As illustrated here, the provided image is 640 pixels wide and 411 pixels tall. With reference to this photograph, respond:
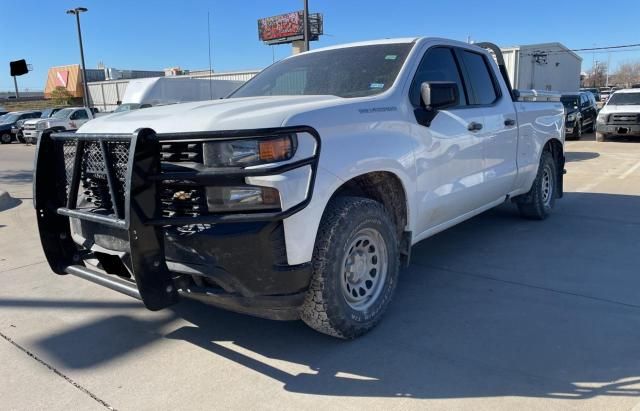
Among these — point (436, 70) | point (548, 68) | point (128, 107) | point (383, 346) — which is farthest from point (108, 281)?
point (548, 68)

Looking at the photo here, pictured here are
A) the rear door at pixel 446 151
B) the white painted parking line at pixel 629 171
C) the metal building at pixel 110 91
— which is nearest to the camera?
the rear door at pixel 446 151

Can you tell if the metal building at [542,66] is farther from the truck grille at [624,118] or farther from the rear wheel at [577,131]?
the truck grille at [624,118]

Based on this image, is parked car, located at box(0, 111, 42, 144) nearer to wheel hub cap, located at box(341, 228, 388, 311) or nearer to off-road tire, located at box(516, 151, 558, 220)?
off-road tire, located at box(516, 151, 558, 220)

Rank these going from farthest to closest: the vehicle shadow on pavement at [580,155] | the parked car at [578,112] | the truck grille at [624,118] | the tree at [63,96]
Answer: the tree at [63,96]
the parked car at [578,112]
the truck grille at [624,118]
the vehicle shadow on pavement at [580,155]

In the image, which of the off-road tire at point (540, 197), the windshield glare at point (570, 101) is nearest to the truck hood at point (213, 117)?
the off-road tire at point (540, 197)

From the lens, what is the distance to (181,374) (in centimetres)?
319

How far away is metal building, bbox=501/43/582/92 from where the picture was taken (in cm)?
3231

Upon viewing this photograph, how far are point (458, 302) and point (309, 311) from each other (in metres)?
1.46

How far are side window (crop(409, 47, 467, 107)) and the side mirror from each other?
14cm

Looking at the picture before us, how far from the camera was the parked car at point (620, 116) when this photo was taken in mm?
17109

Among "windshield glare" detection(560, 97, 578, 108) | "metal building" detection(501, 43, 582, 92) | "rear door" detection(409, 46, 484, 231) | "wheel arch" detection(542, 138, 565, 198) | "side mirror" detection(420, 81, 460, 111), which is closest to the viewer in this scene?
"side mirror" detection(420, 81, 460, 111)

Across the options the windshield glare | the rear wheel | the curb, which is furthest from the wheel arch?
the windshield glare

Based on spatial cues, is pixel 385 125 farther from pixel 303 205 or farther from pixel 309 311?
pixel 309 311

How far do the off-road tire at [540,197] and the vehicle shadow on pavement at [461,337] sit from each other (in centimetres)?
135
